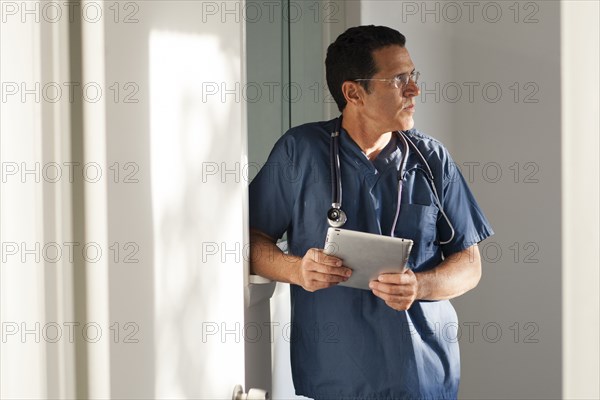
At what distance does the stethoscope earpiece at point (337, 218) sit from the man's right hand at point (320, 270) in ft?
0.18

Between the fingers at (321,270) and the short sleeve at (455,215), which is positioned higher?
the short sleeve at (455,215)

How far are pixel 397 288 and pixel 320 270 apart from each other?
13 cm

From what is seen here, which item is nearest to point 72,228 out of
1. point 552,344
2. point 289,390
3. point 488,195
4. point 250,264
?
point 250,264

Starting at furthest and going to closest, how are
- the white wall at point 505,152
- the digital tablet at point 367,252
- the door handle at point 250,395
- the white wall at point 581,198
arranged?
1. the white wall at point 505,152
2. the digital tablet at point 367,252
3. the door handle at point 250,395
4. the white wall at point 581,198

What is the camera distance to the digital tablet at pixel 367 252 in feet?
3.46

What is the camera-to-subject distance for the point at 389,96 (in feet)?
4.06

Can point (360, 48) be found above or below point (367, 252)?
above

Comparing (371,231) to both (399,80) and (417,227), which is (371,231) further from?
(399,80)

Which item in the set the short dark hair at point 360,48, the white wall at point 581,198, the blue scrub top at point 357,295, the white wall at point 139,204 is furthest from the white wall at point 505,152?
the white wall at point 581,198

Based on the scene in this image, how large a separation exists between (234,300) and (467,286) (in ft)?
2.08

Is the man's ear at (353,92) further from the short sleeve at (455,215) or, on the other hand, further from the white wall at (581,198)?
the white wall at (581,198)

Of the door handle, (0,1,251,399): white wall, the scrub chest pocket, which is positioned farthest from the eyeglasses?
the door handle

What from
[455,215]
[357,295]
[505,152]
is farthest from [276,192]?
[505,152]

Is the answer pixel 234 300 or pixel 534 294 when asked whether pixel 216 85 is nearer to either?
pixel 234 300
